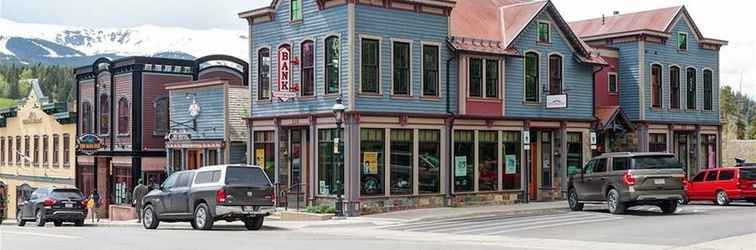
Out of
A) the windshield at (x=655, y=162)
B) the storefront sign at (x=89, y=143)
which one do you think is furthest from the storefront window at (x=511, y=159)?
the storefront sign at (x=89, y=143)

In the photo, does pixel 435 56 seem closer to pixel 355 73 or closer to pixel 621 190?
pixel 355 73

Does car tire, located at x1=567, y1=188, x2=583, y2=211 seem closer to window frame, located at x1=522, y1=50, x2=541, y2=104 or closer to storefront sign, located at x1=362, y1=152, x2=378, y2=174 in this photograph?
window frame, located at x1=522, y1=50, x2=541, y2=104

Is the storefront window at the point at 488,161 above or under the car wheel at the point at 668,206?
above

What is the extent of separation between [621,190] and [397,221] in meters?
6.44

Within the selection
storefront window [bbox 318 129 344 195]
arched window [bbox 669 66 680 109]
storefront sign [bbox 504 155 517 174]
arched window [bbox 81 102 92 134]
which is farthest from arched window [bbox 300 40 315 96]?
arched window [bbox 81 102 92 134]

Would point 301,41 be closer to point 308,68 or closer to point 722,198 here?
point 308,68

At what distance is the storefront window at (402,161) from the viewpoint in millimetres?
31906

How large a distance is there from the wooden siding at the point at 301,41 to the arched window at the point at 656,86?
16253 mm

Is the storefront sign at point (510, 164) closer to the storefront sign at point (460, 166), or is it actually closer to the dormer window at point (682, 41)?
the storefront sign at point (460, 166)

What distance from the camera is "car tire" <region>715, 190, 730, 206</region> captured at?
35.5 metres

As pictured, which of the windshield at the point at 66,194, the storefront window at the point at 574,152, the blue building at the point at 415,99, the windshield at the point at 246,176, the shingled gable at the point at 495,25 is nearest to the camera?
the windshield at the point at 246,176

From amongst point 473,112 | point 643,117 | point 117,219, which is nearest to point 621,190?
point 473,112

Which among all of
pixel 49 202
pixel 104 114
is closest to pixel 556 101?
pixel 49 202

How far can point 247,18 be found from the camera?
3531 cm
